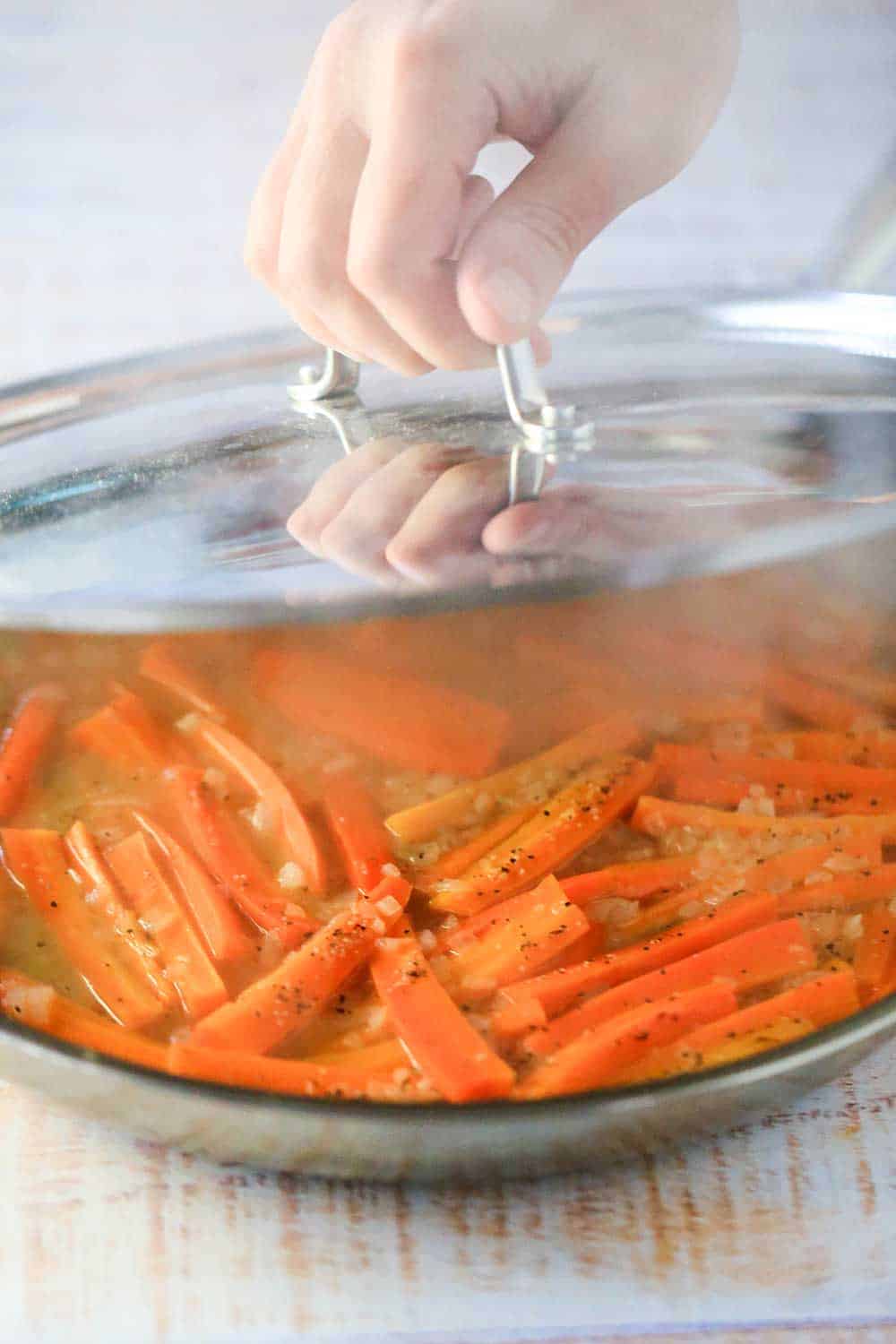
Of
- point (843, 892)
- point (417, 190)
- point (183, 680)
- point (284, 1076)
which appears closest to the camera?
point (284, 1076)

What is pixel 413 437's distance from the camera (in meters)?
1.18

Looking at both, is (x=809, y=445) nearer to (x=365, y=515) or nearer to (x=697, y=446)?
(x=697, y=446)

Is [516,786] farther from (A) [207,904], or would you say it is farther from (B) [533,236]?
(B) [533,236]

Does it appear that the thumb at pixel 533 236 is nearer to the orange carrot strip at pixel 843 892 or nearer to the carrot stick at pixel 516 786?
the carrot stick at pixel 516 786

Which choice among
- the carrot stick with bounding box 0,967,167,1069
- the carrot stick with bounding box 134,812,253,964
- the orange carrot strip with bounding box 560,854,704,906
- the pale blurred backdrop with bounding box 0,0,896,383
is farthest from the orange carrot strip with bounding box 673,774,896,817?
the pale blurred backdrop with bounding box 0,0,896,383

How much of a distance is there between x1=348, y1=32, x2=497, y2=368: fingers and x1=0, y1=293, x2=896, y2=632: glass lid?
126 millimetres

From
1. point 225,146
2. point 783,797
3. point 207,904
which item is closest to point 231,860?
point 207,904

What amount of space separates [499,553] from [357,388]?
0.55 meters

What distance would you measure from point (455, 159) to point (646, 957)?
2.22 feet

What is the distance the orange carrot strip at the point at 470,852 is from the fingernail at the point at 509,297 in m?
0.47

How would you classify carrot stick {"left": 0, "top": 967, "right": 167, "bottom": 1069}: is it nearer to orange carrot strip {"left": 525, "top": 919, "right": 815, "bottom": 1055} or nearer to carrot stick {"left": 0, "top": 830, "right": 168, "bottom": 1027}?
carrot stick {"left": 0, "top": 830, "right": 168, "bottom": 1027}

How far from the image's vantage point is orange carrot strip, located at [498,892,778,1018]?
102 cm

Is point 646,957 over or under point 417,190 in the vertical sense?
under

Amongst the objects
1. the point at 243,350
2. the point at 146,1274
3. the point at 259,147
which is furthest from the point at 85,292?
the point at 146,1274
